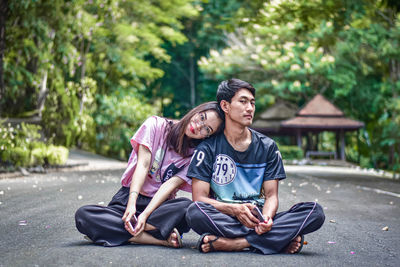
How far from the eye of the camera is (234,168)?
177 inches

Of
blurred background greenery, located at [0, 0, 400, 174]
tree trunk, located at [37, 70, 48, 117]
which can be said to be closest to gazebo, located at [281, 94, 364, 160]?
blurred background greenery, located at [0, 0, 400, 174]

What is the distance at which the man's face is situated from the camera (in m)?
4.49

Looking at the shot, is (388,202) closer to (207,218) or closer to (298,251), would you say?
(298,251)

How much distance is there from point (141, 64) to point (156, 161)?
23248 mm

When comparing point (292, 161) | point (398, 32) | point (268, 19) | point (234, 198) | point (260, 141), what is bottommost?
point (292, 161)

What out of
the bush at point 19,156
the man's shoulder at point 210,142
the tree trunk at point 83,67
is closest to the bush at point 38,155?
the bush at point 19,156

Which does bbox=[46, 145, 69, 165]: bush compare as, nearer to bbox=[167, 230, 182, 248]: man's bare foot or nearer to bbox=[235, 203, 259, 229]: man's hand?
bbox=[167, 230, 182, 248]: man's bare foot

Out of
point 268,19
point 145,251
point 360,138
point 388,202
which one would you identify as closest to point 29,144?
point 268,19

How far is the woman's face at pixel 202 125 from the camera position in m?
4.59

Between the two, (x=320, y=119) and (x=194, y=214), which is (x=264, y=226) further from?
(x=320, y=119)

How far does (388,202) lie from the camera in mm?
8906

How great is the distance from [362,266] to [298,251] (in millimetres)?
615

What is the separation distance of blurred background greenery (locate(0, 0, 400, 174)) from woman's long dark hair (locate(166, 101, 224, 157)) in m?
7.24

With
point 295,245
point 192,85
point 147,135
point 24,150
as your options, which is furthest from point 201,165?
point 192,85
